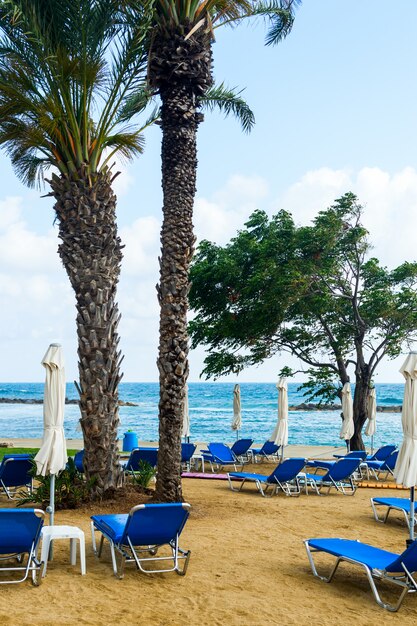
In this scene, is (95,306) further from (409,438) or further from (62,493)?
(409,438)

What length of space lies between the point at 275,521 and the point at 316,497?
2989 millimetres

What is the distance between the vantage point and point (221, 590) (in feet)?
20.7

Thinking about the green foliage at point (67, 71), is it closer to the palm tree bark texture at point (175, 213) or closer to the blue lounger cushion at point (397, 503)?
the palm tree bark texture at point (175, 213)

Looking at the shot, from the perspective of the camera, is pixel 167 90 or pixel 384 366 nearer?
pixel 167 90

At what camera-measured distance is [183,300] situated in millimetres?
10891

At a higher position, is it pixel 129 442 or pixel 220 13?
pixel 220 13

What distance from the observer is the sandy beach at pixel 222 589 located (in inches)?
219

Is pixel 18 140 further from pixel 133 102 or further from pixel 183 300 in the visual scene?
pixel 183 300

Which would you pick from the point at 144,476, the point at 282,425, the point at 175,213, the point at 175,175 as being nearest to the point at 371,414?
the point at 282,425

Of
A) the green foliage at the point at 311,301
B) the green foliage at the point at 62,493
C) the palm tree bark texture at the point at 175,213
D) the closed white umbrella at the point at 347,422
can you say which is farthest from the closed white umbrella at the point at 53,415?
the green foliage at the point at 311,301

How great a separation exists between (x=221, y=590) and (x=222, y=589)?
0.04m

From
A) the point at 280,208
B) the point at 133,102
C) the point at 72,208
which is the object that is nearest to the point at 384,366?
the point at 280,208

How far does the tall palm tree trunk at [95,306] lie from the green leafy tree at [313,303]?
8.94m

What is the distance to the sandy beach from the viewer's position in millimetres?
5574
